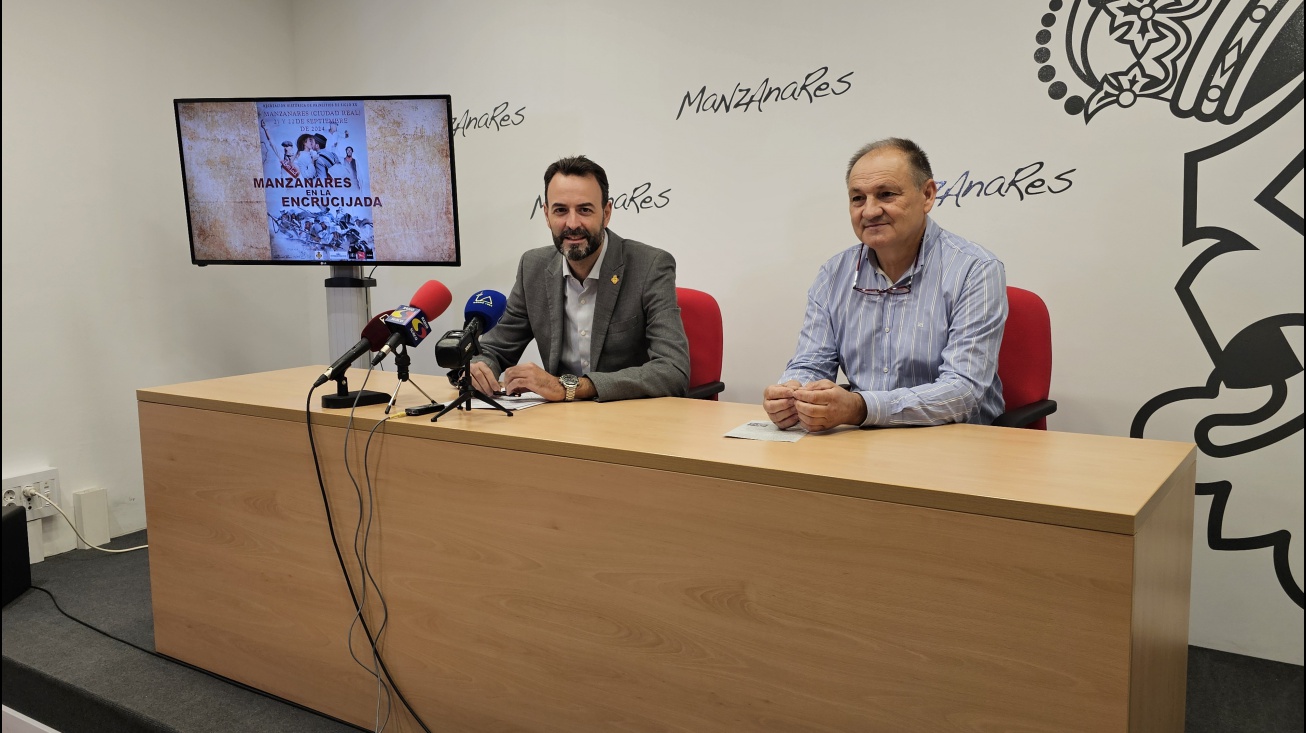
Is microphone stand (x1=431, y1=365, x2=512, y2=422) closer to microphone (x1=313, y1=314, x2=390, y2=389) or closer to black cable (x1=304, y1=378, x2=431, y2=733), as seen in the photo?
microphone (x1=313, y1=314, x2=390, y2=389)

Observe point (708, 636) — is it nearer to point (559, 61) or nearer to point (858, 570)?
point (858, 570)

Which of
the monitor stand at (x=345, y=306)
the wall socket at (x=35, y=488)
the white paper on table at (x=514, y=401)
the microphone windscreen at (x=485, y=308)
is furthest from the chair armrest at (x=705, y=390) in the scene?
the wall socket at (x=35, y=488)

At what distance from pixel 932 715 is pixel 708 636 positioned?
38 cm

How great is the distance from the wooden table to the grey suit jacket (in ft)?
1.17

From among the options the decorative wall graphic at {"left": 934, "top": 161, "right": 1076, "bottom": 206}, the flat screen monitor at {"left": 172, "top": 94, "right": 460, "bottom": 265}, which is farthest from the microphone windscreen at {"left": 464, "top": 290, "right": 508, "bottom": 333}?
the decorative wall graphic at {"left": 934, "top": 161, "right": 1076, "bottom": 206}

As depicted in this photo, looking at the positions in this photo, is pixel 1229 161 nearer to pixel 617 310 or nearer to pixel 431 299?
pixel 617 310

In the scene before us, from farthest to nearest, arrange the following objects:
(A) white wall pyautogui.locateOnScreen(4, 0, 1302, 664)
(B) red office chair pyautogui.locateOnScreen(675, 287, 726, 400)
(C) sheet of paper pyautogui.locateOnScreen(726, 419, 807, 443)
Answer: (B) red office chair pyautogui.locateOnScreen(675, 287, 726, 400) → (A) white wall pyautogui.locateOnScreen(4, 0, 1302, 664) → (C) sheet of paper pyautogui.locateOnScreen(726, 419, 807, 443)

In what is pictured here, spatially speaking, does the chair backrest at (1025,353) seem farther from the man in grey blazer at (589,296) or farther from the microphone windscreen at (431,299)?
the microphone windscreen at (431,299)

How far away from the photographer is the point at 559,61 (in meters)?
3.43

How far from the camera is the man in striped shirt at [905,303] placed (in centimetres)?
196

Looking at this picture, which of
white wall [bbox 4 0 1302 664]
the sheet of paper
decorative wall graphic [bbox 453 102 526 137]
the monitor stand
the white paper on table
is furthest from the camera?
decorative wall graphic [bbox 453 102 526 137]

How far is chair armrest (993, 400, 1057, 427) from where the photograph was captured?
6.75 feet

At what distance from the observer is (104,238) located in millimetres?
3357

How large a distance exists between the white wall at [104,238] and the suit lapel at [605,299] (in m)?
2.11
